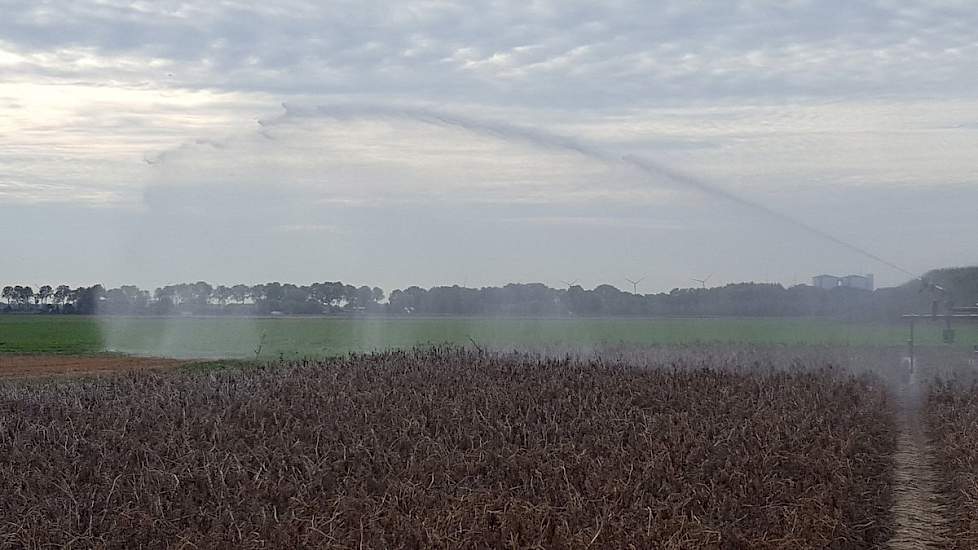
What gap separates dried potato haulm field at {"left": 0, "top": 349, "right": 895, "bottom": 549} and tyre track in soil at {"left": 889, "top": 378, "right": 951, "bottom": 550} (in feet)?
0.87

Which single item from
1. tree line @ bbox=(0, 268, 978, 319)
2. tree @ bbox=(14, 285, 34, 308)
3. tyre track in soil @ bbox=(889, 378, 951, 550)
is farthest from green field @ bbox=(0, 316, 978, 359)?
tree @ bbox=(14, 285, 34, 308)

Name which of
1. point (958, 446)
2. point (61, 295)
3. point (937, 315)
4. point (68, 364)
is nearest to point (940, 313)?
point (937, 315)

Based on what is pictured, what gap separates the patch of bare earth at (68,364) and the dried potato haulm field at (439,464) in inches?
581

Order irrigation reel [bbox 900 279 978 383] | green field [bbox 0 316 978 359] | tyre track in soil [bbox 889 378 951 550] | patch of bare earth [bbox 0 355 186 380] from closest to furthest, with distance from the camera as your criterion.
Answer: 1. tyre track in soil [bbox 889 378 951 550]
2. irrigation reel [bbox 900 279 978 383]
3. patch of bare earth [bbox 0 355 186 380]
4. green field [bbox 0 316 978 359]

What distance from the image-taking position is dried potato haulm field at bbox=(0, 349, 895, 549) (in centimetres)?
1002

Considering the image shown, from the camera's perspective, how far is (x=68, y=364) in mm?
37406

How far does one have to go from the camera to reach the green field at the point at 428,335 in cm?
3534

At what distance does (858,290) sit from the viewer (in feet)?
97.1

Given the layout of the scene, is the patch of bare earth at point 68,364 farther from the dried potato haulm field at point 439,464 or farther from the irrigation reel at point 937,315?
the irrigation reel at point 937,315

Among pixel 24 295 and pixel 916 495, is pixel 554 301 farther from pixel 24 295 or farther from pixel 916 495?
pixel 24 295

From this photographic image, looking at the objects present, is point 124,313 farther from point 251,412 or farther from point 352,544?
point 352,544

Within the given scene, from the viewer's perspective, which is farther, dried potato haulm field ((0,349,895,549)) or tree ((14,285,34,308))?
tree ((14,285,34,308))

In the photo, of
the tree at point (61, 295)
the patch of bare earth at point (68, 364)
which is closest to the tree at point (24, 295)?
the tree at point (61, 295)

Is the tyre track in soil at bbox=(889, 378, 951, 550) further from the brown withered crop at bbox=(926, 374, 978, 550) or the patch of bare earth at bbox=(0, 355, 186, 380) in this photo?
the patch of bare earth at bbox=(0, 355, 186, 380)
